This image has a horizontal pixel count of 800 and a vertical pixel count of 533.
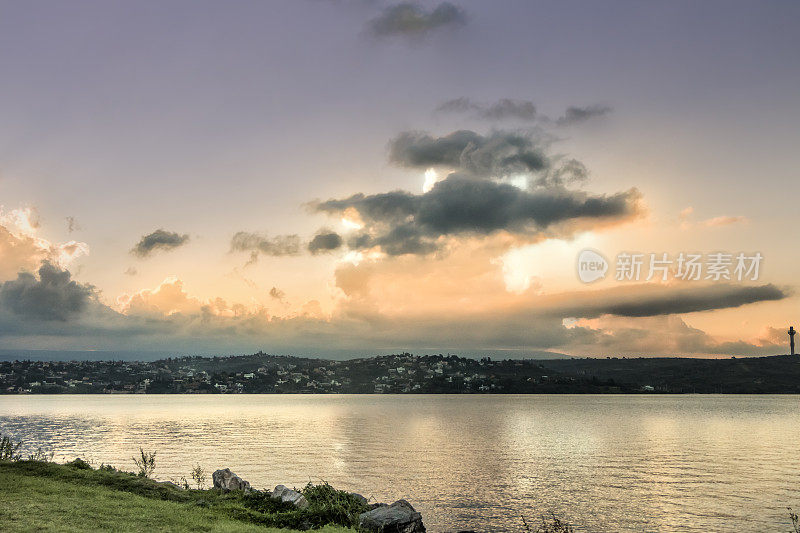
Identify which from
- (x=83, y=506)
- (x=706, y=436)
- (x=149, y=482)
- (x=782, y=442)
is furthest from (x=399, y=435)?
(x=83, y=506)

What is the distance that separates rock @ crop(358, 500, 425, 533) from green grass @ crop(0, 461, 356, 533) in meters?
0.80

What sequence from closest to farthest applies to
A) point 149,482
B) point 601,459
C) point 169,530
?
1. point 169,530
2. point 149,482
3. point 601,459

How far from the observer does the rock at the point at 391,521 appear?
1056 inches

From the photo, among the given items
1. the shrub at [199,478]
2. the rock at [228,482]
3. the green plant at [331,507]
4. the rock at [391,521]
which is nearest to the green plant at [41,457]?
the shrub at [199,478]

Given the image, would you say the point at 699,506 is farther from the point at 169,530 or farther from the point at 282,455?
the point at 282,455

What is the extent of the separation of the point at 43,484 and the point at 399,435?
88033 millimetres

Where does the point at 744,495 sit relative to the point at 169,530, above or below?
below

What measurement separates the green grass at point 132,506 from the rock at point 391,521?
31.6 inches

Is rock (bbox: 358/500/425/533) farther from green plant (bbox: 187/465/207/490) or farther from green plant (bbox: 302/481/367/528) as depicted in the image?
green plant (bbox: 187/465/207/490)

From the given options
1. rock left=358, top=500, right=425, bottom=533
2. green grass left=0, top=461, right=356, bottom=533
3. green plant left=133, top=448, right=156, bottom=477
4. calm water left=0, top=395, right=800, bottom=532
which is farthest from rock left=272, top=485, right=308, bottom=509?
calm water left=0, top=395, right=800, bottom=532

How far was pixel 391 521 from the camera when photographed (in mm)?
27422

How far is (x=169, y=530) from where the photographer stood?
72.0 feet

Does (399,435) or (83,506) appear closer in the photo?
(83,506)

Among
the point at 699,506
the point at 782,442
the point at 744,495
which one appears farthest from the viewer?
the point at 782,442
